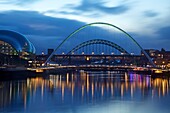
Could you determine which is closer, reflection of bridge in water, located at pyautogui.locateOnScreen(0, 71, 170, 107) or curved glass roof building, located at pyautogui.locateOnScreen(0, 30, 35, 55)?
reflection of bridge in water, located at pyautogui.locateOnScreen(0, 71, 170, 107)

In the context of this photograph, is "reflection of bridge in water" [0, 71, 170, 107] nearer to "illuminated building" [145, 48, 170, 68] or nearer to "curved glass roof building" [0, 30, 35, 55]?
"curved glass roof building" [0, 30, 35, 55]

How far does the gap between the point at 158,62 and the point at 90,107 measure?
83988mm

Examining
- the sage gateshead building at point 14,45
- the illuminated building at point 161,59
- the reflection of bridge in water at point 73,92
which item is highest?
the sage gateshead building at point 14,45

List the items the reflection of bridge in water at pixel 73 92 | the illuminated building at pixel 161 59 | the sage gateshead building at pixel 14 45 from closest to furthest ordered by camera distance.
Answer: the reflection of bridge in water at pixel 73 92, the sage gateshead building at pixel 14 45, the illuminated building at pixel 161 59

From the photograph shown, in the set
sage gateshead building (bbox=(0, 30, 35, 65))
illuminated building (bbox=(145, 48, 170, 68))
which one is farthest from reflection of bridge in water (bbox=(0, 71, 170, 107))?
illuminated building (bbox=(145, 48, 170, 68))

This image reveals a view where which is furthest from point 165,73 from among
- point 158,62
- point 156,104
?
point 156,104

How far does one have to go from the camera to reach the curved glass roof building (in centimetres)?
10150

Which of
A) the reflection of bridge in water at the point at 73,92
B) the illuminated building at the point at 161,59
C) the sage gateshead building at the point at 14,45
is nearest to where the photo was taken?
the reflection of bridge in water at the point at 73,92

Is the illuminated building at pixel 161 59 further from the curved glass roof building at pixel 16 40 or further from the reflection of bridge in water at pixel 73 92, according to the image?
the reflection of bridge in water at pixel 73 92

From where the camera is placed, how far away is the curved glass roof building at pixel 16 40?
102 metres

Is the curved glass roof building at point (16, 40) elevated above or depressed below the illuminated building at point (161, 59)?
above

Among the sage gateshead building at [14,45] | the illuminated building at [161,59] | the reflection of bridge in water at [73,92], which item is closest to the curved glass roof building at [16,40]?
the sage gateshead building at [14,45]

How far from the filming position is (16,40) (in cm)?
10344

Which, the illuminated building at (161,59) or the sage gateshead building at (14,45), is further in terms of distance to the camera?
the illuminated building at (161,59)
